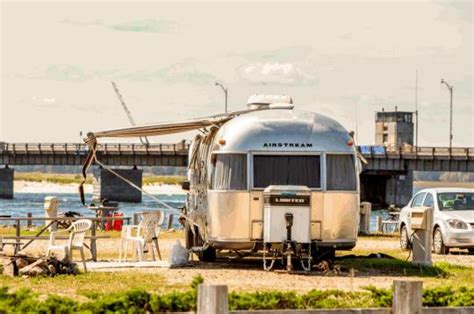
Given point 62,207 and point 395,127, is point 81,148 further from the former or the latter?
point 395,127

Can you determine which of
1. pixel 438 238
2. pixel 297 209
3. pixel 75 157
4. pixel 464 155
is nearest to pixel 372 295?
pixel 297 209

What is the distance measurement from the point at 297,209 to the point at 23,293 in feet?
30.0

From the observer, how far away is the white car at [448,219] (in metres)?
30.4

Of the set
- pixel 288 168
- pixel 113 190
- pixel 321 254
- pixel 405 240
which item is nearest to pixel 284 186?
pixel 288 168

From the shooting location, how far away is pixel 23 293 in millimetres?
15516

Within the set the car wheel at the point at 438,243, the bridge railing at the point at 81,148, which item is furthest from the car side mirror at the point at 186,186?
the bridge railing at the point at 81,148

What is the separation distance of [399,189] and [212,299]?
370ft

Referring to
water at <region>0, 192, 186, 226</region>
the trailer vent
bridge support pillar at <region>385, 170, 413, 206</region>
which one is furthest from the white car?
bridge support pillar at <region>385, 170, 413, 206</region>

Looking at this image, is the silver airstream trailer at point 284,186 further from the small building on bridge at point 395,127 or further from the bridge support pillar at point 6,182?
the small building on bridge at point 395,127

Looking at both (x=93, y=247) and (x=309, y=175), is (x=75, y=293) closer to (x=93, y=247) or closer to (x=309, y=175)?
(x=309, y=175)

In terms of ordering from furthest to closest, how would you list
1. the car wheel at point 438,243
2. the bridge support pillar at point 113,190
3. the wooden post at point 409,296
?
the bridge support pillar at point 113,190 → the car wheel at point 438,243 → the wooden post at point 409,296

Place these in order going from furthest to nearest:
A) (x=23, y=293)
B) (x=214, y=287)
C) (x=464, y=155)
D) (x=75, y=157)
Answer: (x=75, y=157) < (x=464, y=155) < (x=23, y=293) < (x=214, y=287)

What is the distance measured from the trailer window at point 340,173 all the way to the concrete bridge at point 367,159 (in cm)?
8399

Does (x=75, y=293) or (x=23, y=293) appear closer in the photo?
(x=23, y=293)
